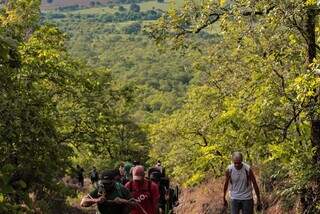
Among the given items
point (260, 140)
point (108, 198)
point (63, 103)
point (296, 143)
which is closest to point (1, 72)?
point (108, 198)

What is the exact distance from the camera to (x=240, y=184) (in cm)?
989

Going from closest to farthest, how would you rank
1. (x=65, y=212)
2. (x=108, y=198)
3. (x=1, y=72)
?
(x=1, y=72), (x=108, y=198), (x=65, y=212)

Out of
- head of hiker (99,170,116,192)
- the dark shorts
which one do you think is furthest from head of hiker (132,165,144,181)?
the dark shorts

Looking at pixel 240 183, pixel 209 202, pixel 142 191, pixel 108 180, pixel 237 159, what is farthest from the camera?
pixel 209 202

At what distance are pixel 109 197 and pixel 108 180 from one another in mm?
207

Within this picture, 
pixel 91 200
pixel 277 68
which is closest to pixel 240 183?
pixel 277 68

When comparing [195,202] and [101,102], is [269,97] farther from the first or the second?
[101,102]

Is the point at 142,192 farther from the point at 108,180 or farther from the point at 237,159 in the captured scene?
the point at 237,159

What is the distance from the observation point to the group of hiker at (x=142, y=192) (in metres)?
6.93

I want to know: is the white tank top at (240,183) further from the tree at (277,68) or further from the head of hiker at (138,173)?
the head of hiker at (138,173)

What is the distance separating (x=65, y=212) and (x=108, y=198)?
508 inches

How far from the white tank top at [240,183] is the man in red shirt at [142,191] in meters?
1.95

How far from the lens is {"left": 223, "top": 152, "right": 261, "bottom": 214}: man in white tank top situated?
981 centimetres

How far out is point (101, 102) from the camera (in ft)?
76.6
